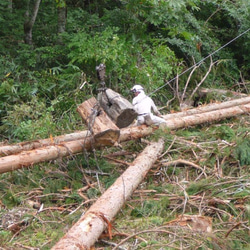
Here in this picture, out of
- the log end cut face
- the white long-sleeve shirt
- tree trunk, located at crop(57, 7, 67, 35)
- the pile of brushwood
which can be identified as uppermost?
tree trunk, located at crop(57, 7, 67, 35)

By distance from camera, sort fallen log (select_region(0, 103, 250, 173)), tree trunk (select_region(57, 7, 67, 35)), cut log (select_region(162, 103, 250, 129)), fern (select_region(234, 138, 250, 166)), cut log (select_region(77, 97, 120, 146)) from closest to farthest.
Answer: fallen log (select_region(0, 103, 250, 173)), cut log (select_region(77, 97, 120, 146)), fern (select_region(234, 138, 250, 166)), cut log (select_region(162, 103, 250, 129)), tree trunk (select_region(57, 7, 67, 35))

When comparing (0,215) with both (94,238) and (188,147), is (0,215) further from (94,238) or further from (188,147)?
(188,147)

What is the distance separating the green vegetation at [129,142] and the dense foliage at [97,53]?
0.10 feet

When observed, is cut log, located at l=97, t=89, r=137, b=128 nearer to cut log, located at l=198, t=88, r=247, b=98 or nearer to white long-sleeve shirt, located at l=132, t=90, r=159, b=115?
white long-sleeve shirt, located at l=132, t=90, r=159, b=115

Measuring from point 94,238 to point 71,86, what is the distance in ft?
18.0

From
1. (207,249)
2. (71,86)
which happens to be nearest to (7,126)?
(71,86)

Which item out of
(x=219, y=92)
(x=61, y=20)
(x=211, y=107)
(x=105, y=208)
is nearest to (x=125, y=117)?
(x=105, y=208)

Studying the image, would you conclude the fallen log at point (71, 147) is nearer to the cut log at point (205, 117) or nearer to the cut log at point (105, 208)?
the cut log at point (205, 117)

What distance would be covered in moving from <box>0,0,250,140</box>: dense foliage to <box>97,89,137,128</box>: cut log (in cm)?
173

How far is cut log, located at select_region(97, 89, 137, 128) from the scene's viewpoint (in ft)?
20.0

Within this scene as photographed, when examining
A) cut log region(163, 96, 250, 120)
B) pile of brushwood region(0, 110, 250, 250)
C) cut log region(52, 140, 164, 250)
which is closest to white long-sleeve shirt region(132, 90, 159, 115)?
pile of brushwood region(0, 110, 250, 250)

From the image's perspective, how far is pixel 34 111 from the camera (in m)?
8.38

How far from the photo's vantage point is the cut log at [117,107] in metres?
6.10

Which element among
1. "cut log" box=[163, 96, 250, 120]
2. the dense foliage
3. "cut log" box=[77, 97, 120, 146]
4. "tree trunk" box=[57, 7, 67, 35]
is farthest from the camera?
"tree trunk" box=[57, 7, 67, 35]
